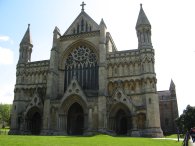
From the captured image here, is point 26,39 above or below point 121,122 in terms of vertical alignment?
above

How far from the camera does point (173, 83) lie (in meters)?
68.2

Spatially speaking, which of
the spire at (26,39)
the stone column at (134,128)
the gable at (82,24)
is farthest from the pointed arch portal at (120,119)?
the spire at (26,39)

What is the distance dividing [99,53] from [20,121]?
20512mm

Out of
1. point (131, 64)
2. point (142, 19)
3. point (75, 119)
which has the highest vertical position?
point (142, 19)

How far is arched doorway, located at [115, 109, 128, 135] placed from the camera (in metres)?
40.7

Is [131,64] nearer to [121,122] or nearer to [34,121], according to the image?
[121,122]

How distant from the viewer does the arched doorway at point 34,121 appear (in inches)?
1756

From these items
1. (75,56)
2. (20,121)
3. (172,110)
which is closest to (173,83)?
(172,110)

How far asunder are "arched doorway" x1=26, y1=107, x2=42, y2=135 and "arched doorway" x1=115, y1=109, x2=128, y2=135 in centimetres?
1568

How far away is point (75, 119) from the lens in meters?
43.8

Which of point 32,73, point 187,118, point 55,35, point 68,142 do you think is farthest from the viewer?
point 32,73

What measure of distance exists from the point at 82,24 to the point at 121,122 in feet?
74.0

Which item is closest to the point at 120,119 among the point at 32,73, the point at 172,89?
the point at 32,73

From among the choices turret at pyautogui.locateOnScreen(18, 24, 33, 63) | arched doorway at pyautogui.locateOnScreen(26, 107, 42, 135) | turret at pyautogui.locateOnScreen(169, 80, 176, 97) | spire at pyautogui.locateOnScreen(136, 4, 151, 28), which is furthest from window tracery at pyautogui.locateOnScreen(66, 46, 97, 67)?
turret at pyautogui.locateOnScreen(169, 80, 176, 97)
